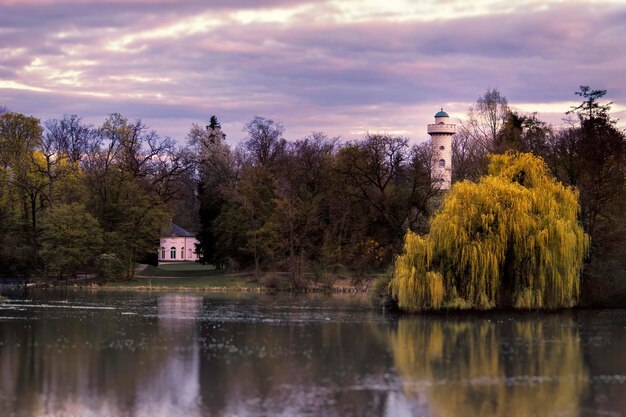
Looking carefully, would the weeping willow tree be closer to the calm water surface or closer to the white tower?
the calm water surface

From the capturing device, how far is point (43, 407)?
21.1 m

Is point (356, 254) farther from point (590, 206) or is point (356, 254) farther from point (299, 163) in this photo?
point (590, 206)

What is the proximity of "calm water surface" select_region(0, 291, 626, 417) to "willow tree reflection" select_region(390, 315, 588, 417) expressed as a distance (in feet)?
0.17

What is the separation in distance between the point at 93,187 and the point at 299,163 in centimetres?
1921

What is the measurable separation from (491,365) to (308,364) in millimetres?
6048

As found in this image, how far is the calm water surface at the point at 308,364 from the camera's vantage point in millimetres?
21969

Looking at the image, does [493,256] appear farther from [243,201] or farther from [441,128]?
[441,128]

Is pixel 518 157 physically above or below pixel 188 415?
above

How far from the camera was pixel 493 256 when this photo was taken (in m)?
44.7

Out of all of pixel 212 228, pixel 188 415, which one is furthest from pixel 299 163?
pixel 188 415

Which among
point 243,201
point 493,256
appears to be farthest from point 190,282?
point 493,256

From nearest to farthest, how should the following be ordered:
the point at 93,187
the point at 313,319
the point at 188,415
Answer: the point at 188,415, the point at 313,319, the point at 93,187

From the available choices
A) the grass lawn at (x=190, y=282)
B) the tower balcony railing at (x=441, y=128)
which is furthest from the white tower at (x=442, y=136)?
the grass lawn at (x=190, y=282)

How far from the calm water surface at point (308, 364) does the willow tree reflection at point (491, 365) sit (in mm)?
51
